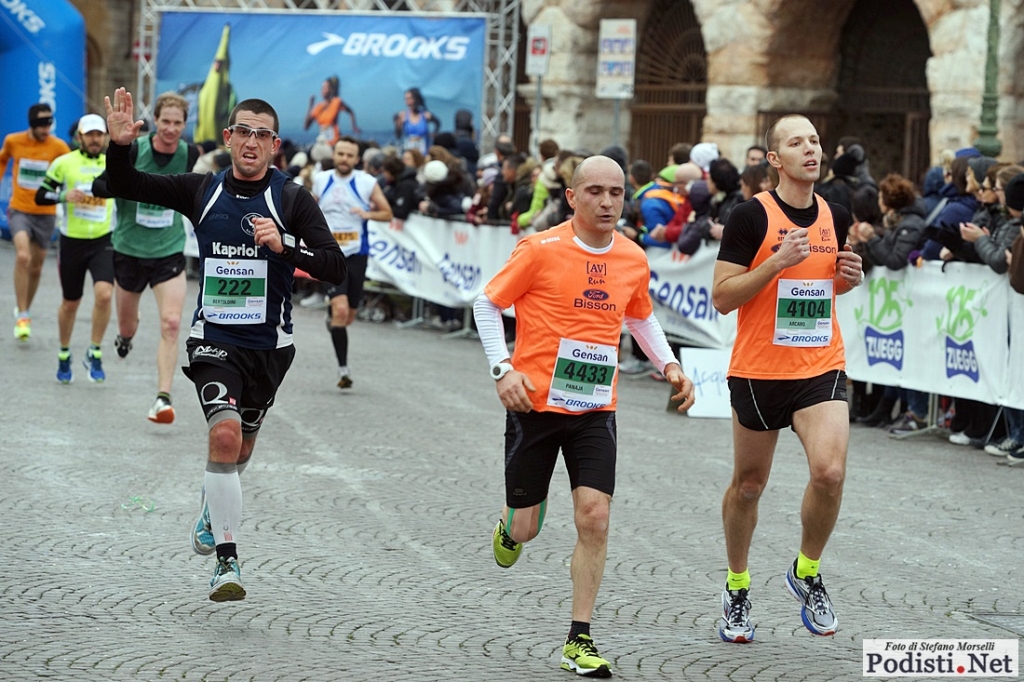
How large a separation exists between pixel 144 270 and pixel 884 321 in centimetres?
522

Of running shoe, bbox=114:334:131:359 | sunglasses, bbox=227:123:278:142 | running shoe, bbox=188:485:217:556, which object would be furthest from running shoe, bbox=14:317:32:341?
sunglasses, bbox=227:123:278:142

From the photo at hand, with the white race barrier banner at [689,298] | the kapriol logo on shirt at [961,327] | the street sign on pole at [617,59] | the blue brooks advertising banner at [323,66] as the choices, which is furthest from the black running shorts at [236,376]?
the blue brooks advertising banner at [323,66]

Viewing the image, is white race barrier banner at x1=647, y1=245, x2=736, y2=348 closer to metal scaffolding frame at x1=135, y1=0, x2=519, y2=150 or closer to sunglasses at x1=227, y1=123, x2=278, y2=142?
sunglasses at x1=227, y1=123, x2=278, y2=142

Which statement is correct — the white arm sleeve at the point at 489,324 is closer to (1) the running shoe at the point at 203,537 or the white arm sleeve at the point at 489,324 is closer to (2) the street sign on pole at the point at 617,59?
(1) the running shoe at the point at 203,537

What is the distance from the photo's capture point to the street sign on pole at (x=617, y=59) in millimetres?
19781

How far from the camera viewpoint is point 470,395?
12945 mm

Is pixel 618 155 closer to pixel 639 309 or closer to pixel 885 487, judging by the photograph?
pixel 885 487

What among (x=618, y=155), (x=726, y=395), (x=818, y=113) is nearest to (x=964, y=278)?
(x=726, y=395)

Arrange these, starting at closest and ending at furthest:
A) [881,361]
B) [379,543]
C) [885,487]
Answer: [379,543], [885,487], [881,361]

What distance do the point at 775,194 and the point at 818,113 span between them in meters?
18.0

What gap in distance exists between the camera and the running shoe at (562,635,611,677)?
538 cm

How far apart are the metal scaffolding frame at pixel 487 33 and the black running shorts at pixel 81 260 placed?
14994mm

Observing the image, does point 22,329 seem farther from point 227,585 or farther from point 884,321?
point 227,585

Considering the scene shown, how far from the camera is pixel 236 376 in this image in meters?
6.35
